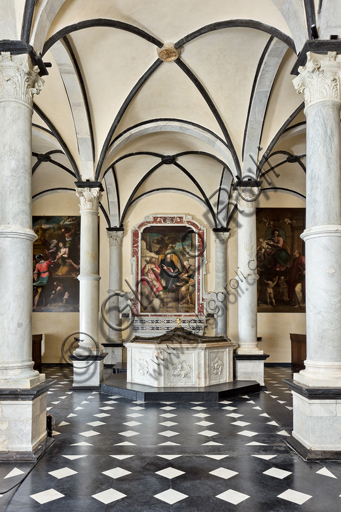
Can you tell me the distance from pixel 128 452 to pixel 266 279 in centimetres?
1085

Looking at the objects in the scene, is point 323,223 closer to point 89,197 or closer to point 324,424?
point 324,424

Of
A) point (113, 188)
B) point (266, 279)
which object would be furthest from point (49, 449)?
point (266, 279)

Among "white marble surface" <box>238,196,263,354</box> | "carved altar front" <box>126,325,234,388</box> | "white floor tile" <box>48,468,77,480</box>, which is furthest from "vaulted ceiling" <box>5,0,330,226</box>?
"white floor tile" <box>48,468,77,480</box>

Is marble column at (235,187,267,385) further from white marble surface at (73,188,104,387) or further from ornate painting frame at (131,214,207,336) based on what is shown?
ornate painting frame at (131,214,207,336)

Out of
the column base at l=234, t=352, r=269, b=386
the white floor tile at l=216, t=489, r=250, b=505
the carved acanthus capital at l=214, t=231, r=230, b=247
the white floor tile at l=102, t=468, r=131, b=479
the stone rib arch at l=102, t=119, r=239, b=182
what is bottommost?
the white floor tile at l=102, t=468, r=131, b=479

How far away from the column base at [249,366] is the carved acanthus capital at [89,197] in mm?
4663

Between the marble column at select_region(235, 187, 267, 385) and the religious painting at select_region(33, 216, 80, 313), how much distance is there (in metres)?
6.93

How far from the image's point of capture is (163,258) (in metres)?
15.8

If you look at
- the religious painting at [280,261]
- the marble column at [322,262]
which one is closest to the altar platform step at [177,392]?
the marble column at [322,262]

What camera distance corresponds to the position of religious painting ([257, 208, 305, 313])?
50.5 ft

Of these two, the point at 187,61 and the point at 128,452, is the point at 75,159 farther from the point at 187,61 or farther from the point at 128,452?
the point at 128,452

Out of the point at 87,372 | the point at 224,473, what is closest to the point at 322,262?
the point at 224,473

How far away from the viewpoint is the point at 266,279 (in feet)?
50.8

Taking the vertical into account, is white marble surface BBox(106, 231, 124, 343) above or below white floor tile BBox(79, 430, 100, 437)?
above
